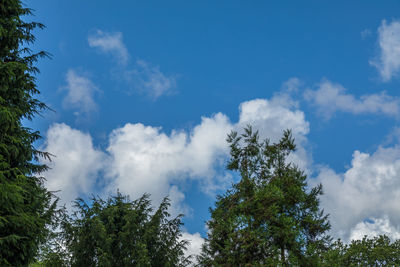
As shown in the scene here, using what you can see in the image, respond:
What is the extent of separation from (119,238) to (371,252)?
3070cm

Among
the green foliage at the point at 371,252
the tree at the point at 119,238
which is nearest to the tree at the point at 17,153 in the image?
the tree at the point at 119,238

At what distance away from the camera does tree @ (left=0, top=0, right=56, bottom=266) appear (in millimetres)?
12141

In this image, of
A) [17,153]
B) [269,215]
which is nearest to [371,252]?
[269,215]

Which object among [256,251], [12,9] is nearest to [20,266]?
[12,9]

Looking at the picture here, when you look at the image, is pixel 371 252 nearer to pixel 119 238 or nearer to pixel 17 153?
pixel 119 238

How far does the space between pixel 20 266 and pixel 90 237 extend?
9.06 meters

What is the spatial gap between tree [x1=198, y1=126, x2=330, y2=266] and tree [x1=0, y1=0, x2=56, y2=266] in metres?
10.3

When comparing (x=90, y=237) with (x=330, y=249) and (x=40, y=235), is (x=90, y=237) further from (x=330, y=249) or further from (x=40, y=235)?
(x=330, y=249)

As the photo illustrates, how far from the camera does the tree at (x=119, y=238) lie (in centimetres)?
2117

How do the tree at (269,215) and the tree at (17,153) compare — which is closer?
the tree at (17,153)

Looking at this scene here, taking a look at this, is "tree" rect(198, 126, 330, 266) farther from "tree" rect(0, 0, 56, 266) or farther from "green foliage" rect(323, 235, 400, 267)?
"green foliage" rect(323, 235, 400, 267)

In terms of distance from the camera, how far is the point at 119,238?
22.0m

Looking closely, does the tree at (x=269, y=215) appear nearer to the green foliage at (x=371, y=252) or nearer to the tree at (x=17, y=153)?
the tree at (x=17, y=153)

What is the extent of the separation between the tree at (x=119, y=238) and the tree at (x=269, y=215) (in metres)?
3.24
